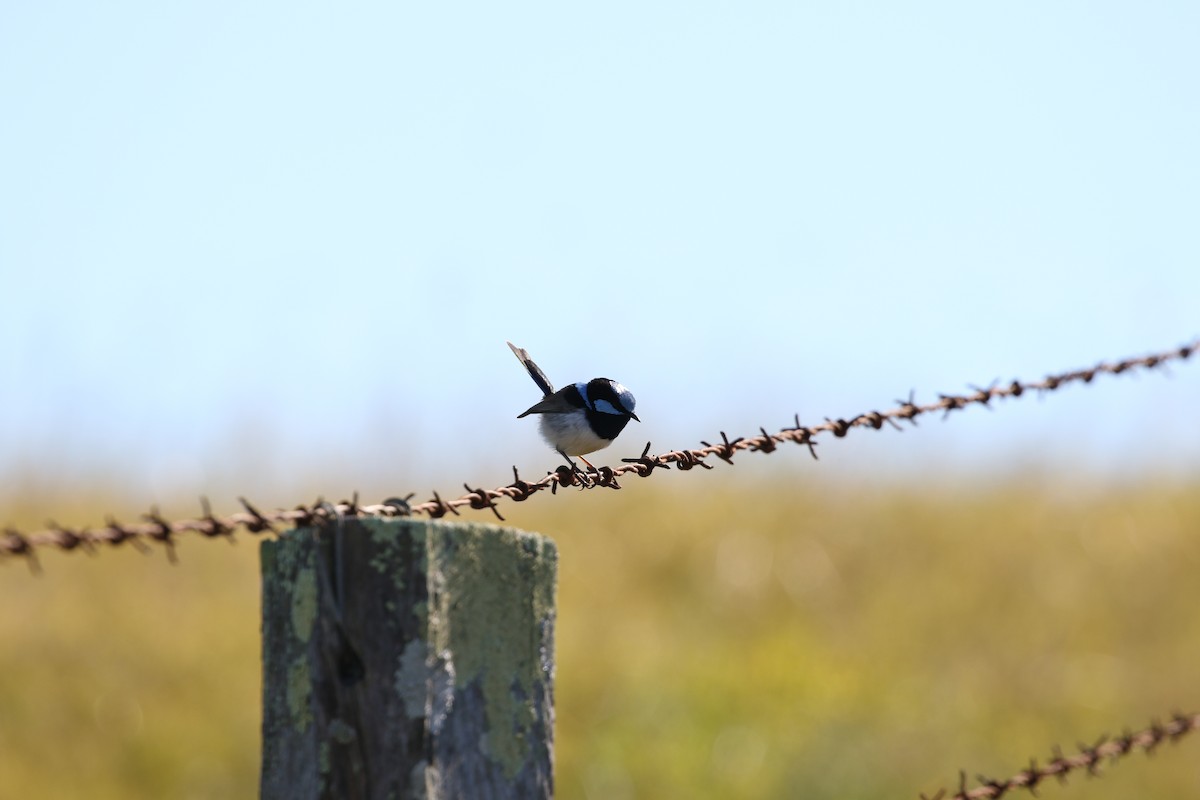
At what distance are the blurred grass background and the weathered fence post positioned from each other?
692 centimetres

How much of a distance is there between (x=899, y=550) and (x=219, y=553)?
5649mm

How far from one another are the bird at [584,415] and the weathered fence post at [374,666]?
2.51 metres

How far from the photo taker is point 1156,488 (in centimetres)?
1416

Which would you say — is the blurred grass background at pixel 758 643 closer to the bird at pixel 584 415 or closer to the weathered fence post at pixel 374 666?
the bird at pixel 584 415

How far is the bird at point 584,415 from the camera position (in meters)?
4.94

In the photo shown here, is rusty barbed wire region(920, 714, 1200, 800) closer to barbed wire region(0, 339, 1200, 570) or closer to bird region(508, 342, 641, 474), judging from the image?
barbed wire region(0, 339, 1200, 570)

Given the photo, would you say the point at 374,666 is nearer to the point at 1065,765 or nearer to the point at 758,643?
the point at 1065,765

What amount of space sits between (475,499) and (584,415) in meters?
2.16

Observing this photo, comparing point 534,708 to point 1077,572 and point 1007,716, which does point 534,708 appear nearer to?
point 1007,716

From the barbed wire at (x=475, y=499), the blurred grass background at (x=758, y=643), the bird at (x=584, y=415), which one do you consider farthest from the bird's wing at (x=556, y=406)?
the blurred grass background at (x=758, y=643)

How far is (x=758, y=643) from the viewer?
35.7ft

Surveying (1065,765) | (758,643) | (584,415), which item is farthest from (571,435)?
(758,643)

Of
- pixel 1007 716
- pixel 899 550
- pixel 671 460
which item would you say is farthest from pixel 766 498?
pixel 671 460

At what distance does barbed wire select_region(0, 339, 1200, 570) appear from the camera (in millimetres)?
2150
